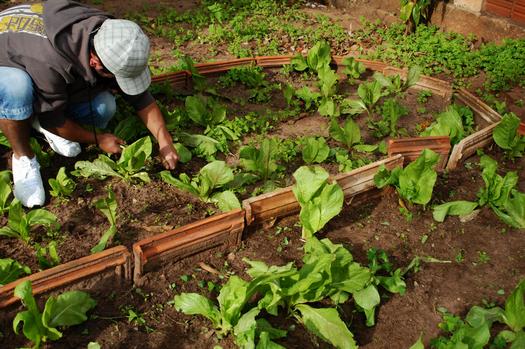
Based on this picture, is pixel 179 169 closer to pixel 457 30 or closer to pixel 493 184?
pixel 493 184

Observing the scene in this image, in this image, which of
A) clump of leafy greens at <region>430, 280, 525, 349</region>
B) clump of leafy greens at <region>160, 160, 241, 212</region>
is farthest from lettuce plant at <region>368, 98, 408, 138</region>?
clump of leafy greens at <region>430, 280, 525, 349</region>

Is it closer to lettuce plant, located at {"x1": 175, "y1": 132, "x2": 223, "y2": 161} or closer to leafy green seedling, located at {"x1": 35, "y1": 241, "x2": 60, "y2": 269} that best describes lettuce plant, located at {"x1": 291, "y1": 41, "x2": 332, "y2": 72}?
lettuce plant, located at {"x1": 175, "y1": 132, "x2": 223, "y2": 161}

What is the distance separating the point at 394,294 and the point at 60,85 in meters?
2.34

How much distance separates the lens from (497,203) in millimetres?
3445

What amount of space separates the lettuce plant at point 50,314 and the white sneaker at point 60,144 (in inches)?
50.5

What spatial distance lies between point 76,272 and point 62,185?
→ 822mm

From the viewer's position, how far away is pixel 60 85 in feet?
10.7

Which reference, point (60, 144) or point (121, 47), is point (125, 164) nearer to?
point (60, 144)

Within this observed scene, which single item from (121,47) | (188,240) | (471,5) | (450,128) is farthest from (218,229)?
(471,5)

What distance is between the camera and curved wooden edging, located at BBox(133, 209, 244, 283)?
9.43 ft

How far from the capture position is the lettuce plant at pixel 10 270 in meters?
2.70

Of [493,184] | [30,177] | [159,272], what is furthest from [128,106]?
[493,184]

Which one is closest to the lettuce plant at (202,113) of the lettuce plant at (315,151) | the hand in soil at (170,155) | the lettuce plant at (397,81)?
the hand in soil at (170,155)

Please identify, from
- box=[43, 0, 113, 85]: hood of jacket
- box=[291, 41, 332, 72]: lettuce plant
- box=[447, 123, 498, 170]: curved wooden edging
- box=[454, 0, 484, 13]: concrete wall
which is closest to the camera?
box=[43, 0, 113, 85]: hood of jacket
